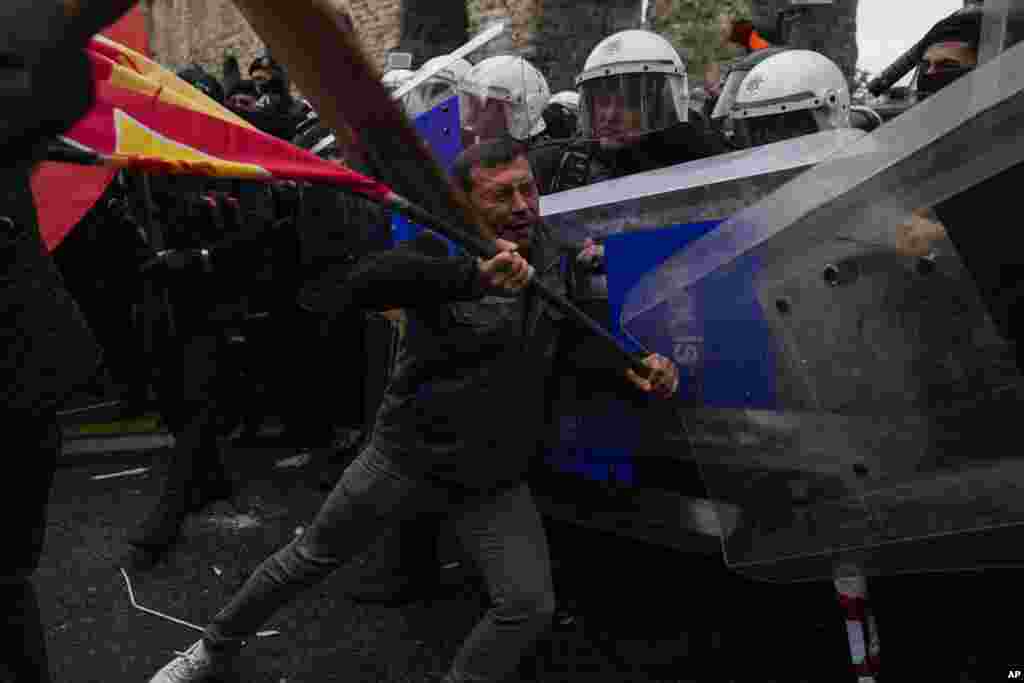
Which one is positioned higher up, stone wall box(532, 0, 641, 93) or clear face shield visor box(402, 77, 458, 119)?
stone wall box(532, 0, 641, 93)

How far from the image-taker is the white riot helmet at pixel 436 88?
416 cm

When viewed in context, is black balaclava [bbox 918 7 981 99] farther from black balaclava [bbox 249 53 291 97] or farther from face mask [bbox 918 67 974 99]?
black balaclava [bbox 249 53 291 97]

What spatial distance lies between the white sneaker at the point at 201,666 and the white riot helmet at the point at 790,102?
2483mm

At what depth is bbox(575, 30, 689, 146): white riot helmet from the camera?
4125mm

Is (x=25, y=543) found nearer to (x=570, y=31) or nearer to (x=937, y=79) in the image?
(x=937, y=79)

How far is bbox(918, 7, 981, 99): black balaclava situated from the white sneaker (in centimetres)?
292

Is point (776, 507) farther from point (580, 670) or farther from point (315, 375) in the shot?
point (315, 375)

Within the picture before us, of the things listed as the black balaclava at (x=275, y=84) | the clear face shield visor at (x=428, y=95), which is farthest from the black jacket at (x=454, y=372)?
the black balaclava at (x=275, y=84)

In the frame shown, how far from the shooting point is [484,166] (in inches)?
107

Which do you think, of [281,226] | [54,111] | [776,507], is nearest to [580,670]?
[776,507]

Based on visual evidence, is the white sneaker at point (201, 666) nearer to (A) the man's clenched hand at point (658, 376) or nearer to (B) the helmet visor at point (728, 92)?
(A) the man's clenched hand at point (658, 376)

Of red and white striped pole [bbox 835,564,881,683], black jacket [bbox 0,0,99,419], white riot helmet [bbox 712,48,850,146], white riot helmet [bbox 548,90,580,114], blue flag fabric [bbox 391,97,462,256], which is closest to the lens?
black jacket [bbox 0,0,99,419]

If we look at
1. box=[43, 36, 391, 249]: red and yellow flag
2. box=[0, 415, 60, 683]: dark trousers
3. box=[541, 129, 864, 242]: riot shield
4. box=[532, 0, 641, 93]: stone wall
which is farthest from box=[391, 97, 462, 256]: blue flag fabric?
box=[532, 0, 641, 93]: stone wall

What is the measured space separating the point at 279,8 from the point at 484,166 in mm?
947
